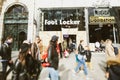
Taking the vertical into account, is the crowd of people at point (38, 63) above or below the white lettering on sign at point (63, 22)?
below

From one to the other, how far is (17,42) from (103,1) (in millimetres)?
10317

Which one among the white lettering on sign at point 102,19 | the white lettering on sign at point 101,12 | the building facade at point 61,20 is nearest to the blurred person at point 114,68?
the building facade at point 61,20

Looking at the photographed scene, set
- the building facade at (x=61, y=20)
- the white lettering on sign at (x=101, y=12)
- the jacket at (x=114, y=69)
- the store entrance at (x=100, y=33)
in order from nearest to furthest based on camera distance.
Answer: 1. the jacket at (x=114, y=69)
2. the building facade at (x=61, y=20)
3. the white lettering on sign at (x=101, y=12)
4. the store entrance at (x=100, y=33)

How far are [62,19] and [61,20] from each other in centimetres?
16

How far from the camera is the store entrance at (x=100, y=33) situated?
24078mm

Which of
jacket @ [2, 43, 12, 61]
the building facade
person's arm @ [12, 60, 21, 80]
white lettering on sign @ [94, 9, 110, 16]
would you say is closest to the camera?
person's arm @ [12, 60, 21, 80]

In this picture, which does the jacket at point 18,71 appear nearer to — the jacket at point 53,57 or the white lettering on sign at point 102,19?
the jacket at point 53,57

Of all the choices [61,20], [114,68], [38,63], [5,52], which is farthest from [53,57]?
[61,20]

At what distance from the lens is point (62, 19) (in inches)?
957

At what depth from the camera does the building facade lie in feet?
78.0

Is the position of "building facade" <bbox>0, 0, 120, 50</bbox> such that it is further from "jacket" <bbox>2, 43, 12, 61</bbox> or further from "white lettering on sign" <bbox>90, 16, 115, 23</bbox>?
"jacket" <bbox>2, 43, 12, 61</bbox>

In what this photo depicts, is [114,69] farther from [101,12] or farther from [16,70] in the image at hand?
[101,12]

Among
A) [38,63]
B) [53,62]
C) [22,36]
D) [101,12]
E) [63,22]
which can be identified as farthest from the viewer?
[22,36]

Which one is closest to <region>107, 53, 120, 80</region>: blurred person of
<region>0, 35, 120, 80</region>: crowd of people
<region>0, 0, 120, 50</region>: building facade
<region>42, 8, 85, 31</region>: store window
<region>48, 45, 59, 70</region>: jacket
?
<region>0, 35, 120, 80</region>: crowd of people
